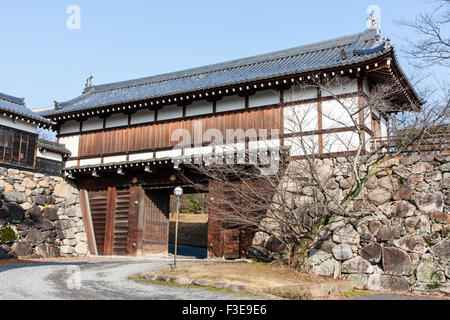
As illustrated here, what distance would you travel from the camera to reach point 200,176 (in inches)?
701

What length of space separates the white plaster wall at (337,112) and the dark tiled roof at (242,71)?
1.39 metres

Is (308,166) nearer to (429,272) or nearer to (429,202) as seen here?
(429,202)

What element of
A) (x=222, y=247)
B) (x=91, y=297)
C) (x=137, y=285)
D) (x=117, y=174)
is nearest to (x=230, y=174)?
(x=222, y=247)

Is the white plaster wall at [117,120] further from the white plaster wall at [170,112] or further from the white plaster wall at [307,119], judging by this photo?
the white plaster wall at [307,119]

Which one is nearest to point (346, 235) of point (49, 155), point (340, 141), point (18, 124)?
point (340, 141)

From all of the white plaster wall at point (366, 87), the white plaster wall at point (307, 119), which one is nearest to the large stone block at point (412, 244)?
the white plaster wall at point (307, 119)

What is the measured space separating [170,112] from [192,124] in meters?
1.41

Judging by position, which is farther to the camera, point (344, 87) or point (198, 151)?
point (198, 151)

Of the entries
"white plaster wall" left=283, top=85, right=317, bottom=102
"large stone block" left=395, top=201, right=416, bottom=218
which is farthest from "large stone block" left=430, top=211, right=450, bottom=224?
"white plaster wall" left=283, top=85, right=317, bottom=102

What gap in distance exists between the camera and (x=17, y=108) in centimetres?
1895

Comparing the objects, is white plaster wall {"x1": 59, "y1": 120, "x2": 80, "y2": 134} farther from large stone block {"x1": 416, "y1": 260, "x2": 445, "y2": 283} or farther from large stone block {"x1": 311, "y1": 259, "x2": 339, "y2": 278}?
large stone block {"x1": 416, "y1": 260, "x2": 445, "y2": 283}

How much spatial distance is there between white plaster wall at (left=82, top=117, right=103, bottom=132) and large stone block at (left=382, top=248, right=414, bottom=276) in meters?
14.1

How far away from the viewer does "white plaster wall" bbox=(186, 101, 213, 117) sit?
695 inches

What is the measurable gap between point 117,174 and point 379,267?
491 inches
